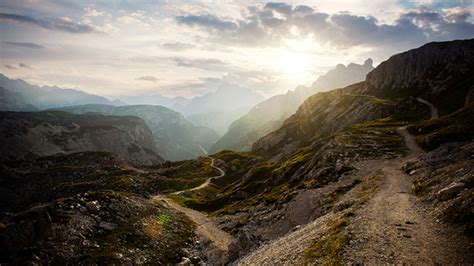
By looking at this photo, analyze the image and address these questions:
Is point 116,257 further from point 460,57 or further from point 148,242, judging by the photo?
point 460,57

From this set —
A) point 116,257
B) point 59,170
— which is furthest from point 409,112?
point 59,170

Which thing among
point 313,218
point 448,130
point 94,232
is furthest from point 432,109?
point 94,232

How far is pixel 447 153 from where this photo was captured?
53.1 m

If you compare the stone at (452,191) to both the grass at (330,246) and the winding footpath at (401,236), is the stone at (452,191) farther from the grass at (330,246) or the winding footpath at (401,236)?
the grass at (330,246)

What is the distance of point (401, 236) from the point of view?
27.2 m

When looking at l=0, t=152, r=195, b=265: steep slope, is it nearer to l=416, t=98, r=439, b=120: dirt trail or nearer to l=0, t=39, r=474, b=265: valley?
l=0, t=39, r=474, b=265: valley

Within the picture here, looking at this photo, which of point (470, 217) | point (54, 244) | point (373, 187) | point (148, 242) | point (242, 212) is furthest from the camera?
point (242, 212)

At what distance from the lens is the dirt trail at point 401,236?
75.4 feet

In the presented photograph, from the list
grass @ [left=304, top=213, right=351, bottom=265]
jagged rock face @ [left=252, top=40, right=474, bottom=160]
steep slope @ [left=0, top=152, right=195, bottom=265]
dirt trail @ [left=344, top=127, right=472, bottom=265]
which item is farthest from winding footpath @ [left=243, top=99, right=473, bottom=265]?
jagged rock face @ [left=252, top=40, right=474, bottom=160]

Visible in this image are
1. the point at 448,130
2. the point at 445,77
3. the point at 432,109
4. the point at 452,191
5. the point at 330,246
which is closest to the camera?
the point at 330,246

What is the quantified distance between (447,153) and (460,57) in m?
166

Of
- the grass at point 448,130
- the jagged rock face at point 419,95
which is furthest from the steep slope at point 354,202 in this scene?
the jagged rock face at point 419,95

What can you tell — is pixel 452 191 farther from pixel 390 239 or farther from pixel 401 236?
pixel 390 239

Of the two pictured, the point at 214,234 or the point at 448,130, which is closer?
the point at 214,234
